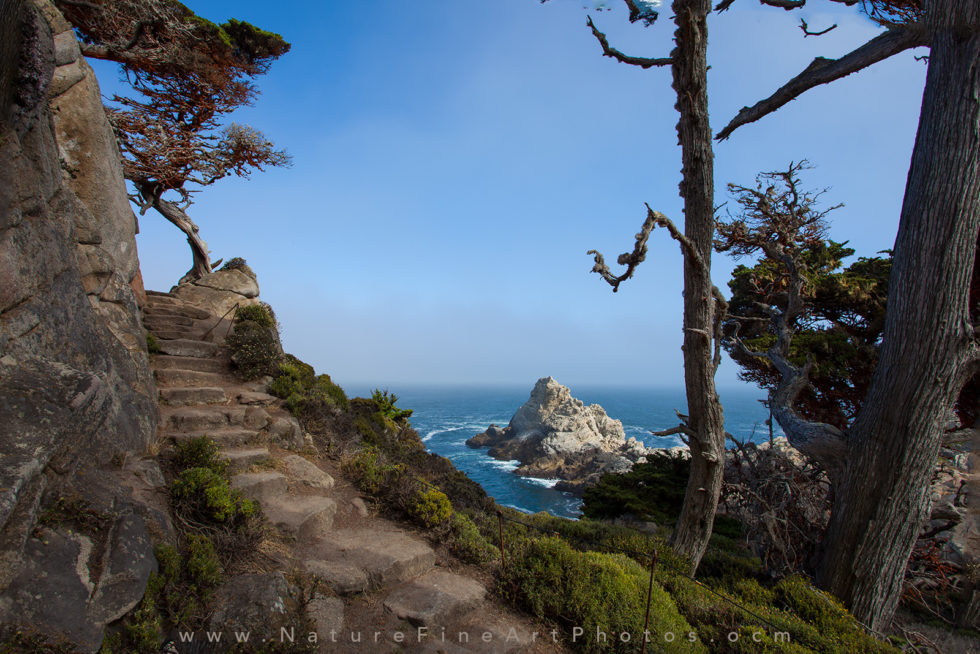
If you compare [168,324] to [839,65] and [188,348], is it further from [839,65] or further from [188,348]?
[839,65]

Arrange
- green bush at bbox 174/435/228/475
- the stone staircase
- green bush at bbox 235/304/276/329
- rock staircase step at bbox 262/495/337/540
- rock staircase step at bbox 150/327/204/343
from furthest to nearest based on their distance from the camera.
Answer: green bush at bbox 235/304/276/329
rock staircase step at bbox 150/327/204/343
green bush at bbox 174/435/228/475
rock staircase step at bbox 262/495/337/540
the stone staircase

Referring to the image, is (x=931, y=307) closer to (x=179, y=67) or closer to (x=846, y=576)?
(x=846, y=576)

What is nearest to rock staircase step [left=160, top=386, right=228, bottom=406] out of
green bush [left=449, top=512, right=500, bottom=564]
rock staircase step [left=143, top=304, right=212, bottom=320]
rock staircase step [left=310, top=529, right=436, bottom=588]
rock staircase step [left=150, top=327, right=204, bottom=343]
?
rock staircase step [left=150, top=327, right=204, bottom=343]

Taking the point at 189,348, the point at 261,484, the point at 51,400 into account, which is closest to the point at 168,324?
the point at 189,348

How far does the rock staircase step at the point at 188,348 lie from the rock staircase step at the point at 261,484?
4.38 m

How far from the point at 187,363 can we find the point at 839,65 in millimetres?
12172

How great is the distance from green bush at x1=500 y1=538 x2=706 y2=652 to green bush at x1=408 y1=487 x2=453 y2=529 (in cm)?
105

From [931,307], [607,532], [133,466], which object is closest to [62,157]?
[133,466]

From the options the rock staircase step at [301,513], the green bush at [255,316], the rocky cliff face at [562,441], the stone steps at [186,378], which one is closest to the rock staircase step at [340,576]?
the rock staircase step at [301,513]

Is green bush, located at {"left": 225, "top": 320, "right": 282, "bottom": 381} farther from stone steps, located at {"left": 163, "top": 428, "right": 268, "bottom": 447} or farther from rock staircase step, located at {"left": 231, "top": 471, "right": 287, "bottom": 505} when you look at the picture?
rock staircase step, located at {"left": 231, "top": 471, "right": 287, "bottom": 505}

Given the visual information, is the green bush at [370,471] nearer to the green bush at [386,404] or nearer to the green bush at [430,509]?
the green bush at [430,509]

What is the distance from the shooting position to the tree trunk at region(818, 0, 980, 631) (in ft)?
18.7

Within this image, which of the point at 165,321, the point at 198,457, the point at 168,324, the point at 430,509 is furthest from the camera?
the point at 165,321

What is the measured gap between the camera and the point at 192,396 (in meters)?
7.11
